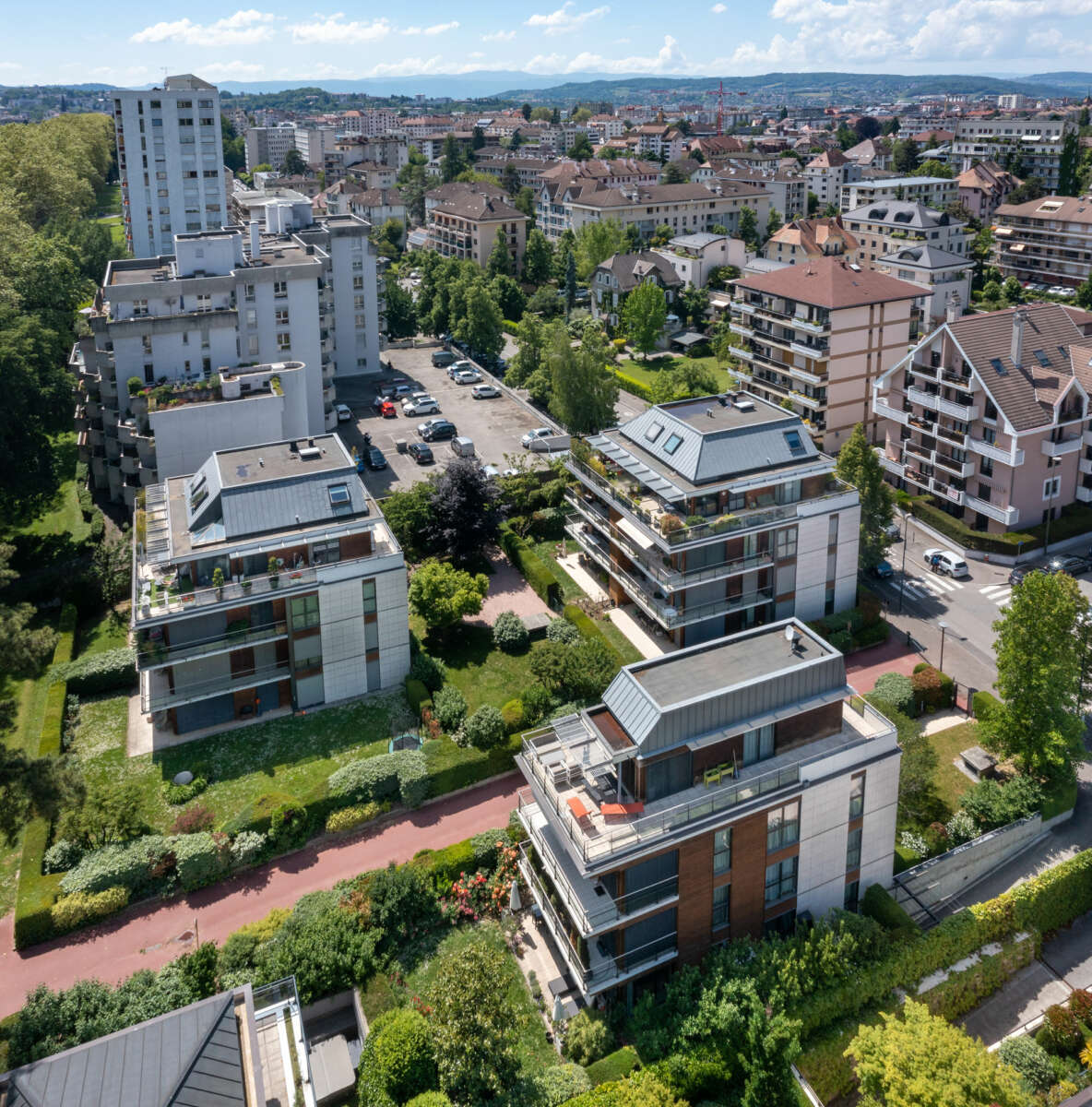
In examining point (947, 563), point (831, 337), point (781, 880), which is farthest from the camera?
point (831, 337)

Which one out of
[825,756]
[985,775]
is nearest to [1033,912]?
[985,775]

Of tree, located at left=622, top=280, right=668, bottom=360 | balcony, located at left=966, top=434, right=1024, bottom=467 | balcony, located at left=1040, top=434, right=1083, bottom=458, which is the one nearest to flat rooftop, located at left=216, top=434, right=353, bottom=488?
balcony, located at left=966, top=434, right=1024, bottom=467

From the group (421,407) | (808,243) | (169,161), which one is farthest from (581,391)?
(808,243)

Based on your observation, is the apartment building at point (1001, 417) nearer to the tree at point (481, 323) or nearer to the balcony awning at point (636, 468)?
the balcony awning at point (636, 468)

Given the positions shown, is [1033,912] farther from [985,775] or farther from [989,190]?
[989,190]

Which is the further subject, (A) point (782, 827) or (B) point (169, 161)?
(B) point (169, 161)

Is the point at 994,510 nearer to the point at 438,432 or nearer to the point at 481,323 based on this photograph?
the point at 438,432
